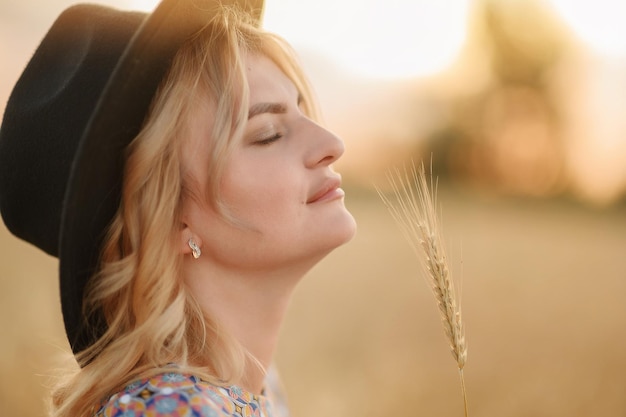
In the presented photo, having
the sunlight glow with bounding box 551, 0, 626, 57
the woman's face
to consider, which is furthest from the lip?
the sunlight glow with bounding box 551, 0, 626, 57

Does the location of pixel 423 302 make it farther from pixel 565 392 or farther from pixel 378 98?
pixel 378 98

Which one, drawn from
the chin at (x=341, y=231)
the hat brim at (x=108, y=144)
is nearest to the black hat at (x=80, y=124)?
the hat brim at (x=108, y=144)

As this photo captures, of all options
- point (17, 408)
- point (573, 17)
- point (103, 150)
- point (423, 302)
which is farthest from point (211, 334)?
point (573, 17)

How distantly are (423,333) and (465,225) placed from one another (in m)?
2.96

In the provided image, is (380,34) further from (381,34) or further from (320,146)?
(320,146)

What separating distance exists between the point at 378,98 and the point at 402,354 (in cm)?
449

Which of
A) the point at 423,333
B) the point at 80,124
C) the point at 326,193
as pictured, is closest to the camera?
the point at 80,124

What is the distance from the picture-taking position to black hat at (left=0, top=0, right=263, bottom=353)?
5.31 ft

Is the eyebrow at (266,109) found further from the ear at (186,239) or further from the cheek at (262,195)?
the ear at (186,239)

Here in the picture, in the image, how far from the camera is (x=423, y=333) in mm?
5566

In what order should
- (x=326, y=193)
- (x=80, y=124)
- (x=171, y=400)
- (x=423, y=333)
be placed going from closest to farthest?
1. (x=171, y=400)
2. (x=80, y=124)
3. (x=326, y=193)
4. (x=423, y=333)

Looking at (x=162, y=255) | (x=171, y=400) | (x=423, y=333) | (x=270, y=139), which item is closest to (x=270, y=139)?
(x=270, y=139)

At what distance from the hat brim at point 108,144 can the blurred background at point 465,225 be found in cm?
62

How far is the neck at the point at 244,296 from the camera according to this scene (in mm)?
1907
